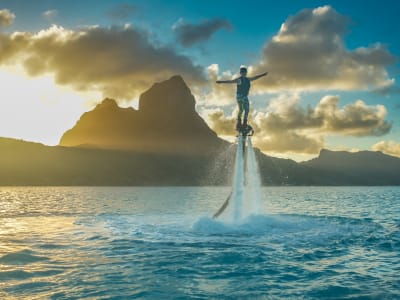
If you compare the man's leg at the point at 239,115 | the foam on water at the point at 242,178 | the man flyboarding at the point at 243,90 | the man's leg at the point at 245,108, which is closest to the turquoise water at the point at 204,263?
the foam on water at the point at 242,178

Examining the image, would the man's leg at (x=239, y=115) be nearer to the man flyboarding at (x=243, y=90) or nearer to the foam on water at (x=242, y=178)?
the man flyboarding at (x=243, y=90)

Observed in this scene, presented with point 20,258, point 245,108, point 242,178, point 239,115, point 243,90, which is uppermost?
point 243,90

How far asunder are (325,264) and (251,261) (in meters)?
3.72

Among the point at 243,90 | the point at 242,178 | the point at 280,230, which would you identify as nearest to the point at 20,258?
the point at 242,178

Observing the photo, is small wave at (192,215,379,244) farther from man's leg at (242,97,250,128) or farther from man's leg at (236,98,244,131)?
man's leg at (242,97,250,128)

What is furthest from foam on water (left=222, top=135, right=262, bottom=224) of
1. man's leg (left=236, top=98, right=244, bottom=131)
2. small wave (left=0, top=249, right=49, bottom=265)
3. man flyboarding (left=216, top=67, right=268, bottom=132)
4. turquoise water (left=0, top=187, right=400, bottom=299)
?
small wave (left=0, top=249, right=49, bottom=265)

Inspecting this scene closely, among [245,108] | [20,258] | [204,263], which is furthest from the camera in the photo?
[245,108]

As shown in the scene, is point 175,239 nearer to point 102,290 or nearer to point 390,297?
point 102,290

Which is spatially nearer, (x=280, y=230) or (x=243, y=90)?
(x=243, y=90)

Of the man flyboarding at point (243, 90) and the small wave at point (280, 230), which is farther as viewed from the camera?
the man flyboarding at point (243, 90)

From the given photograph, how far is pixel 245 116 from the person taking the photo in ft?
96.9

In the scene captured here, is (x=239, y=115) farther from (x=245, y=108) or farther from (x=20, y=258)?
(x=20, y=258)

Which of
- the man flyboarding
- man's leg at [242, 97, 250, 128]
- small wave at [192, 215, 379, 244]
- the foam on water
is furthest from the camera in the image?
the foam on water

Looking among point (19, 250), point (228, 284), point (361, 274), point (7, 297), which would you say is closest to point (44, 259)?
point (19, 250)
